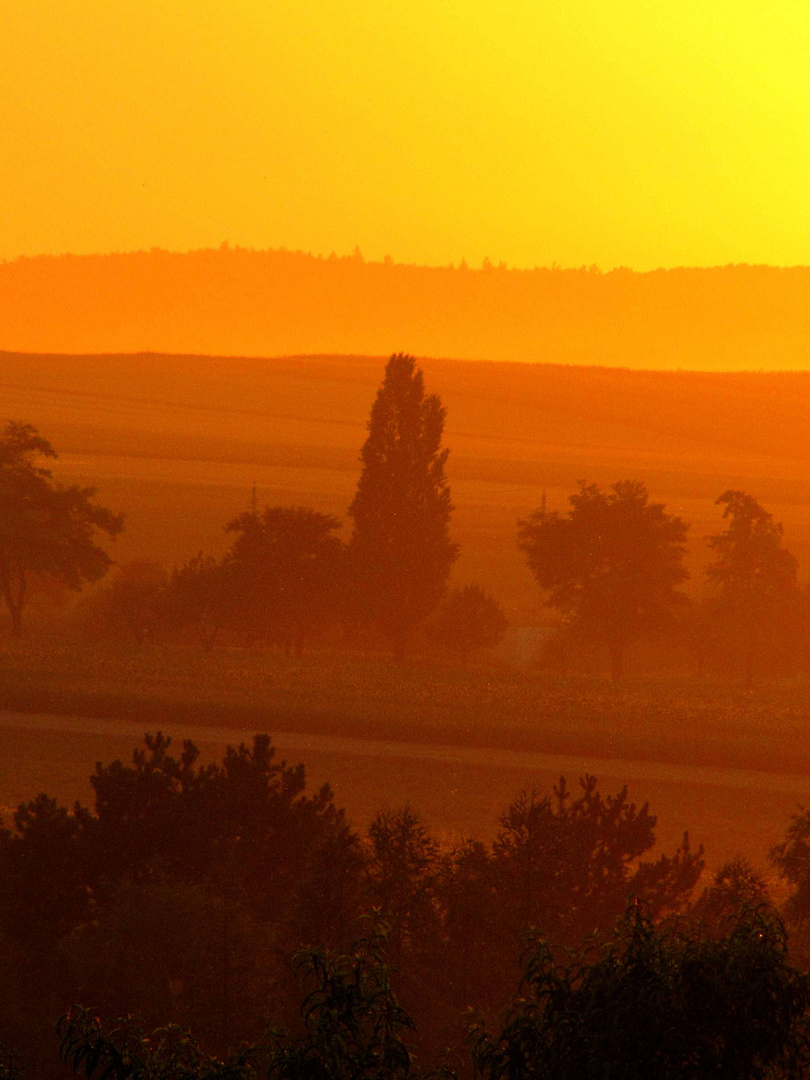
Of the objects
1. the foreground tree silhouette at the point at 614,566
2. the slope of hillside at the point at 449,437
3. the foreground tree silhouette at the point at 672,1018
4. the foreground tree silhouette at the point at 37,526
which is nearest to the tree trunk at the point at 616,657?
the foreground tree silhouette at the point at 614,566

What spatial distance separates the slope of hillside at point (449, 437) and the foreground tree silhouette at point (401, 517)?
433 inches

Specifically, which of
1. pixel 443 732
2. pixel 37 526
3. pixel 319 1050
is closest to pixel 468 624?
pixel 443 732

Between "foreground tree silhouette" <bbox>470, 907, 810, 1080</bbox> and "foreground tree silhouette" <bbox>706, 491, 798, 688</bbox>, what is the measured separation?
36168 millimetres

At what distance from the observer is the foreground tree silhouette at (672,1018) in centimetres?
639

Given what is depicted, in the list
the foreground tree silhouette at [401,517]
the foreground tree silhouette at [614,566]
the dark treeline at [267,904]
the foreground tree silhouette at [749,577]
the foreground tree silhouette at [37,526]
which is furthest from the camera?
the foreground tree silhouette at [37,526]

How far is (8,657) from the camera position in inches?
1516

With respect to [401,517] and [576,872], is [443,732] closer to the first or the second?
[401,517]

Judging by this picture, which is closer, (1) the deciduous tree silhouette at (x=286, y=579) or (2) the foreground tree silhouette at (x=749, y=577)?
(2) the foreground tree silhouette at (x=749, y=577)

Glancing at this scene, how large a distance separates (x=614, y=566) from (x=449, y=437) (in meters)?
68.0

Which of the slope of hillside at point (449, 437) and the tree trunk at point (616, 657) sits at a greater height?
the slope of hillside at point (449, 437)

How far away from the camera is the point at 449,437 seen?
111 metres

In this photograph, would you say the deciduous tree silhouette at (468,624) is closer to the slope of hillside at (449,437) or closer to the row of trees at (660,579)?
the row of trees at (660,579)

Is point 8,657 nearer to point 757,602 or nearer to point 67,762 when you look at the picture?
point 67,762

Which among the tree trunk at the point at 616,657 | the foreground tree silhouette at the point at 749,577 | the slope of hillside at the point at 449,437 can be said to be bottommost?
the tree trunk at the point at 616,657
